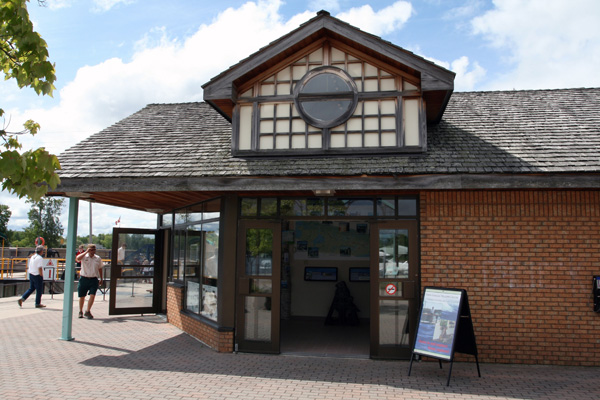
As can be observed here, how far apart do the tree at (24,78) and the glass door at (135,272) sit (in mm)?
6988

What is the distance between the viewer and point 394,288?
310 inches

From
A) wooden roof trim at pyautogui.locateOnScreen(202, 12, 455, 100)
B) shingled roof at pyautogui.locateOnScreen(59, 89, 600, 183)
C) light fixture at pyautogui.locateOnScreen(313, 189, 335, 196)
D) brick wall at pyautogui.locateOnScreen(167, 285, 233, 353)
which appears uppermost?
wooden roof trim at pyautogui.locateOnScreen(202, 12, 455, 100)

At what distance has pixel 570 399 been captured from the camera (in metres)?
5.85

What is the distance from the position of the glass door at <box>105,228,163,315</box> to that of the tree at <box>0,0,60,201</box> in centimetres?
699

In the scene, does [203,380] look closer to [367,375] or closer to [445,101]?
[367,375]

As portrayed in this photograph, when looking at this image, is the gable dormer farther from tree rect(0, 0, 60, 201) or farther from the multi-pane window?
tree rect(0, 0, 60, 201)

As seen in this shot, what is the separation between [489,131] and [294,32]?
12.8 ft

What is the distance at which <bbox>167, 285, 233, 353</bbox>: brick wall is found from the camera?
324 inches

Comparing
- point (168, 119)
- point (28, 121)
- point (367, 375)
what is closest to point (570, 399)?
point (367, 375)

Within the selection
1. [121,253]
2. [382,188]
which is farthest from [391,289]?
[121,253]

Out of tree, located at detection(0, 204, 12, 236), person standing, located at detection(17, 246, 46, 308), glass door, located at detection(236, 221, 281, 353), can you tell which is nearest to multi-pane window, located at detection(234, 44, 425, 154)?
glass door, located at detection(236, 221, 281, 353)

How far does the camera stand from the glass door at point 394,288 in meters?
7.81

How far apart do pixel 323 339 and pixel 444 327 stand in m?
3.21

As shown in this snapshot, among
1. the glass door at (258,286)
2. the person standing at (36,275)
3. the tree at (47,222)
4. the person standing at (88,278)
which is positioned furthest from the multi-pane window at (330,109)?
the tree at (47,222)
